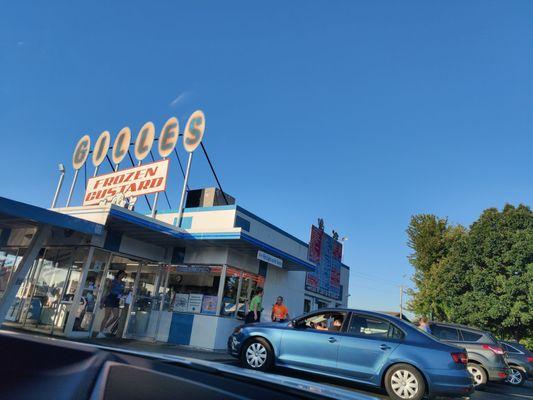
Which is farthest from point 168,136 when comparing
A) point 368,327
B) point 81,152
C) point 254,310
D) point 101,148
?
point 368,327

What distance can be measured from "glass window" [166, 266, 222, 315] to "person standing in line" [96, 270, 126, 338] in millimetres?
1778

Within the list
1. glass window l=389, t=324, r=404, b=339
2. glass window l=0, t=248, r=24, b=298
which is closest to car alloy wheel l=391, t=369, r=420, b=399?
glass window l=389, t=324, r=404, b=339

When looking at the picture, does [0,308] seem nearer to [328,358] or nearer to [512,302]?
[328,358]

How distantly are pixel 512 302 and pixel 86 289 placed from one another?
21.3 meters

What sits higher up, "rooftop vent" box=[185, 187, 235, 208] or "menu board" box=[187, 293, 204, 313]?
"rooftop vent" box=[185, 187, 235, 208]

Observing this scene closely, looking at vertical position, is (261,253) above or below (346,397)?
above

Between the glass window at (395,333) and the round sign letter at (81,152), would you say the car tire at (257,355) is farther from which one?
the round sign letter at (81,152)

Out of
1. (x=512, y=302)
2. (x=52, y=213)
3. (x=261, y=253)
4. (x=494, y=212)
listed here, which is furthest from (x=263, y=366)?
(x=494, y=212)

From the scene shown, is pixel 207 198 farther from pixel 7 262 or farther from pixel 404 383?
pixel 404 383

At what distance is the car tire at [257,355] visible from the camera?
27.2 ft

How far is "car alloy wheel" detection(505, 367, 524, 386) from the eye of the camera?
573 inches

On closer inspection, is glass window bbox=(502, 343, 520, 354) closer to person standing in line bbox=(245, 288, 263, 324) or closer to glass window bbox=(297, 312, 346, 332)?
person standing in line bbox=(245, 288, 263, 324)

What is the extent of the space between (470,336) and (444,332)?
0.69 meters

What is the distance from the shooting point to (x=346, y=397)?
71.5 inches
